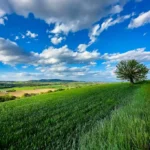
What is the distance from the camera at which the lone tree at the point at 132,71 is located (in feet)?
226

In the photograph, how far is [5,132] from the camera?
881cm

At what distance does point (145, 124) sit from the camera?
253 inches

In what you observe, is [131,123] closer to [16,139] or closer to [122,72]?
[16,139]

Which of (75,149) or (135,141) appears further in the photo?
(75,149)

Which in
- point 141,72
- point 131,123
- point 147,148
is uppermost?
point 141,72

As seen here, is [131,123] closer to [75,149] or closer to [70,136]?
[75,149]

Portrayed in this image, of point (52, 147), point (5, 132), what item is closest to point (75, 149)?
point (52, 147)

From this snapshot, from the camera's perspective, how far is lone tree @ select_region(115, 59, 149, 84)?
226ft

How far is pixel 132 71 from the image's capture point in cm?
6912

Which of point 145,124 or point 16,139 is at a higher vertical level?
point 145,124

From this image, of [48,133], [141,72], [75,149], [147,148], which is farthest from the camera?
→ [141,72]

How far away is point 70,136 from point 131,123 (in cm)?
273

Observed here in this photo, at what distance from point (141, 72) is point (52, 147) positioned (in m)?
68.0

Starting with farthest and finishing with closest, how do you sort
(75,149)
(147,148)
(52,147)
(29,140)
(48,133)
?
(48,133)
(29,140)
(52,147)
(75,149)
(147,148)
